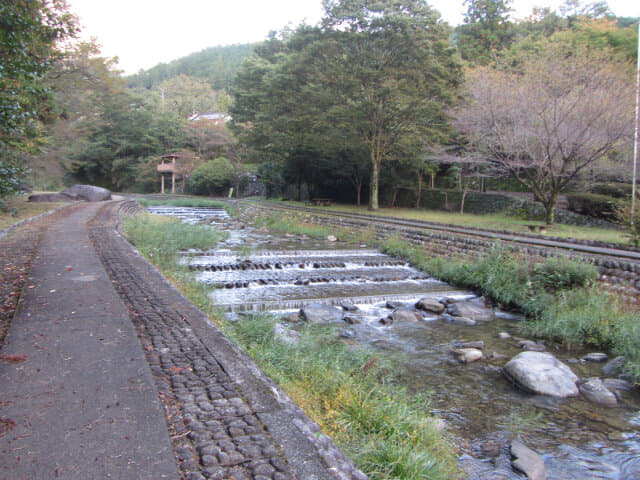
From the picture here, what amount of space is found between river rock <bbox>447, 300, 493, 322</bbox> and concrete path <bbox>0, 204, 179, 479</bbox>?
5.77 metres

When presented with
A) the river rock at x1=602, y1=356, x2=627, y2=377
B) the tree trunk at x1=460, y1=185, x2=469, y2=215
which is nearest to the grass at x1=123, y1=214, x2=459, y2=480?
the river rock at x1=602, y1=356, x2=627, y2=377

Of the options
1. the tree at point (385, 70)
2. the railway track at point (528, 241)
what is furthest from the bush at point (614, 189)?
the railway track at point (528, 241)

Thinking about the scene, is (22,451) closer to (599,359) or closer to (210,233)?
(599,359)

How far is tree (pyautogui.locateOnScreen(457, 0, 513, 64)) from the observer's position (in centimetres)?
3166

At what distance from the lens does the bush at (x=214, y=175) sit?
1537 inches

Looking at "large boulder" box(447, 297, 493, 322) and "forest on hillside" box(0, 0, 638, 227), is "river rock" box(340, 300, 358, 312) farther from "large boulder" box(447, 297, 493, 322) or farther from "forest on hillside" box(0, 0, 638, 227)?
"forest on hillside" box(0, 0, 638, 227)

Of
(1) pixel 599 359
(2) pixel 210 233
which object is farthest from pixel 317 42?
(1) pixel 599 359

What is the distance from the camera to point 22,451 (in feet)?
7.51

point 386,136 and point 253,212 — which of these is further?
point 253,212

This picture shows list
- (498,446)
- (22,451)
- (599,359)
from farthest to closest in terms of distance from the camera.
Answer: (599,359)
(498,446)
(22,451)

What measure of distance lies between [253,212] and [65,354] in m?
20.4

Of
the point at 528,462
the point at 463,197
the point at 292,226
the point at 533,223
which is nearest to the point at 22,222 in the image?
the point at 292,226

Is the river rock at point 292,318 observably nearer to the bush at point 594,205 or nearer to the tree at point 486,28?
the bush at point 594,205

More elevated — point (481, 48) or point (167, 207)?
point (481, 48)
